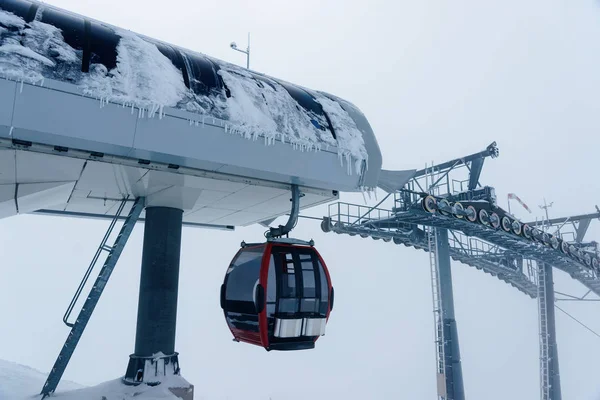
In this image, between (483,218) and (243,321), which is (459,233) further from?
(243,321)

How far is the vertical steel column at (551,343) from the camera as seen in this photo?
72.8 feet

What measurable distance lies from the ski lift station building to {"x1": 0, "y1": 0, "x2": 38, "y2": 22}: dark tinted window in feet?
0.04

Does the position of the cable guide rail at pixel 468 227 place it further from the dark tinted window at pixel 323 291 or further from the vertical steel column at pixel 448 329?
the dark tinted window at pixel 323 291

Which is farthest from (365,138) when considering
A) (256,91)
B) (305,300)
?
(305,300)

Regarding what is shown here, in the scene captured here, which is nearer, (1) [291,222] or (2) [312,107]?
(1) [291,222]

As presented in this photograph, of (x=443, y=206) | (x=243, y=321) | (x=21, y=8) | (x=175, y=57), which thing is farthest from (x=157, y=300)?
(x=443, y=206)

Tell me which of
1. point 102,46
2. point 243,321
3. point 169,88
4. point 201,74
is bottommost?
point 243,321

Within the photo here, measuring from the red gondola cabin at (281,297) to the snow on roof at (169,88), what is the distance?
1850 millimetres

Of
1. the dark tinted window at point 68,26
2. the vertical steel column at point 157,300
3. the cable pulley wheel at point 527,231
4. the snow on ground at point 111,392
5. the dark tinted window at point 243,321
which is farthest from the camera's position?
the cable pulley wheel at point 527,231

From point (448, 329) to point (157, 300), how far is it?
47.4 feet

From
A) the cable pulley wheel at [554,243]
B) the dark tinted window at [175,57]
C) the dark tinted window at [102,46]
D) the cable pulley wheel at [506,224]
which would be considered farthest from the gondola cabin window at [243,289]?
the cable pulley wheel at [554,243]

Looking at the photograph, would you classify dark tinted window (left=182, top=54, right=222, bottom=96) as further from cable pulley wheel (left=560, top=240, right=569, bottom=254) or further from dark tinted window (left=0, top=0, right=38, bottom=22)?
cable pulley wheel (left=560, top=240, right=569, bottom=254)

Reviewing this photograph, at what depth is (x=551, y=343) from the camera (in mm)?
22938

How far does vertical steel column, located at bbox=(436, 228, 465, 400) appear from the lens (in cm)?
1739
